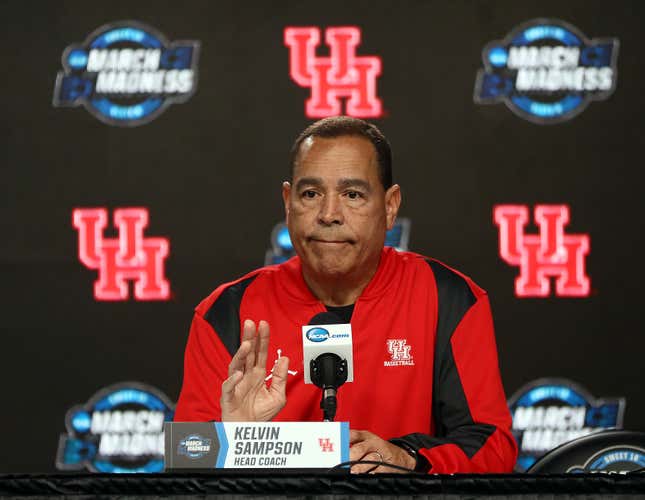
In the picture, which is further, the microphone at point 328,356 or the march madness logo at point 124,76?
the march madness logo at point 124,76

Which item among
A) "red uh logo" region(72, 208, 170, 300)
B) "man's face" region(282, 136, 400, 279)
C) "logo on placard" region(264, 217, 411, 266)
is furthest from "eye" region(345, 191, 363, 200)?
"red uh logo" region(72, 208, 170, 300)

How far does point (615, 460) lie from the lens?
71.3 inches

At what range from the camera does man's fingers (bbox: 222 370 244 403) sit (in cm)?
172

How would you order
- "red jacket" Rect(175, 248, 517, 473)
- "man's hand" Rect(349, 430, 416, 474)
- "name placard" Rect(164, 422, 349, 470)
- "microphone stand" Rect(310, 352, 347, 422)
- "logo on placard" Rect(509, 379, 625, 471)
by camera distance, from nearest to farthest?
"name placard" Rect(164, 422, 349, 470) < "microphone stand" Rect(310, 352, 347, 422) < "man's hand" Rect(349, 430, 416, 474) < "red jacket" Rect(175, 248, 517, 473) < "logo on placard" Rect(509, 379, 625, 471)

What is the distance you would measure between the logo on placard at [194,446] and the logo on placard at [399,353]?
69 centimetres

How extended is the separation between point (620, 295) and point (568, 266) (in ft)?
0.69

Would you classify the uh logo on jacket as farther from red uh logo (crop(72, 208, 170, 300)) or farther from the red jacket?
red uh logo (crop(72, 208, 170, 300))

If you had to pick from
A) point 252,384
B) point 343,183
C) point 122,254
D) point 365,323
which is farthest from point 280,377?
point 122,254

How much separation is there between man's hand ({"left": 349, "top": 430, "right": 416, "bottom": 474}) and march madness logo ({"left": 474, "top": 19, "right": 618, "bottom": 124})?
2.18 metres

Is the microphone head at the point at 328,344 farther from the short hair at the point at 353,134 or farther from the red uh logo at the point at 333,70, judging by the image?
the red uh logo at the point at 333,70

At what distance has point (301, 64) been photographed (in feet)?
12.0

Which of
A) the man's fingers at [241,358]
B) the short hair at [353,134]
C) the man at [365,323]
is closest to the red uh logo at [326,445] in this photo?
the man's fingers at [241,358]

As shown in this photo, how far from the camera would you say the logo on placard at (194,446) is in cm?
138

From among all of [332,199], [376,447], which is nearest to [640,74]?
[332,199]
